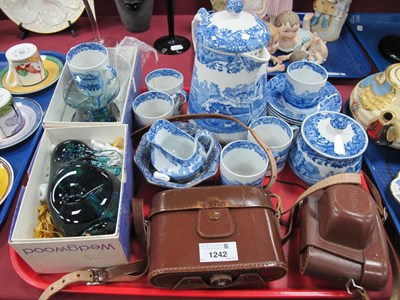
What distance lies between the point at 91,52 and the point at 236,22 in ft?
1.12

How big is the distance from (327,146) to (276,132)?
125 millimetres

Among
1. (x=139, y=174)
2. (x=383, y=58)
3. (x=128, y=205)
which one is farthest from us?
→ (x=383, y=58)

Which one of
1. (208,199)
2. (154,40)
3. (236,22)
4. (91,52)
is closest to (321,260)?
(208,199)

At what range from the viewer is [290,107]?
2.54 ft

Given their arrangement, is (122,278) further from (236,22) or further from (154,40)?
(154,40)

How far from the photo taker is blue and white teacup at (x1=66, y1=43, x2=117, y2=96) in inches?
26.5

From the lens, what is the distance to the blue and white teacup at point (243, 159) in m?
0.65

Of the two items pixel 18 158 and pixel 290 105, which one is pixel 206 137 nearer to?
pixel 290 105

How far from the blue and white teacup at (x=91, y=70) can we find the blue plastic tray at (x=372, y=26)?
2.64ft

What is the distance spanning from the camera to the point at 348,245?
0.54 m

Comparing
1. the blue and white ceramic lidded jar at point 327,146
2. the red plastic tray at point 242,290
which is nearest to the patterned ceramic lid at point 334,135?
the blue and white ceramic lidded jar at point 327,146

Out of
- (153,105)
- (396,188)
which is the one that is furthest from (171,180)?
(396,188)

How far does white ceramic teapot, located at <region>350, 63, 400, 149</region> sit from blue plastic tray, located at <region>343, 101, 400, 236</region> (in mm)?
41

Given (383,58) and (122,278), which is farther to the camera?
(383,58)
